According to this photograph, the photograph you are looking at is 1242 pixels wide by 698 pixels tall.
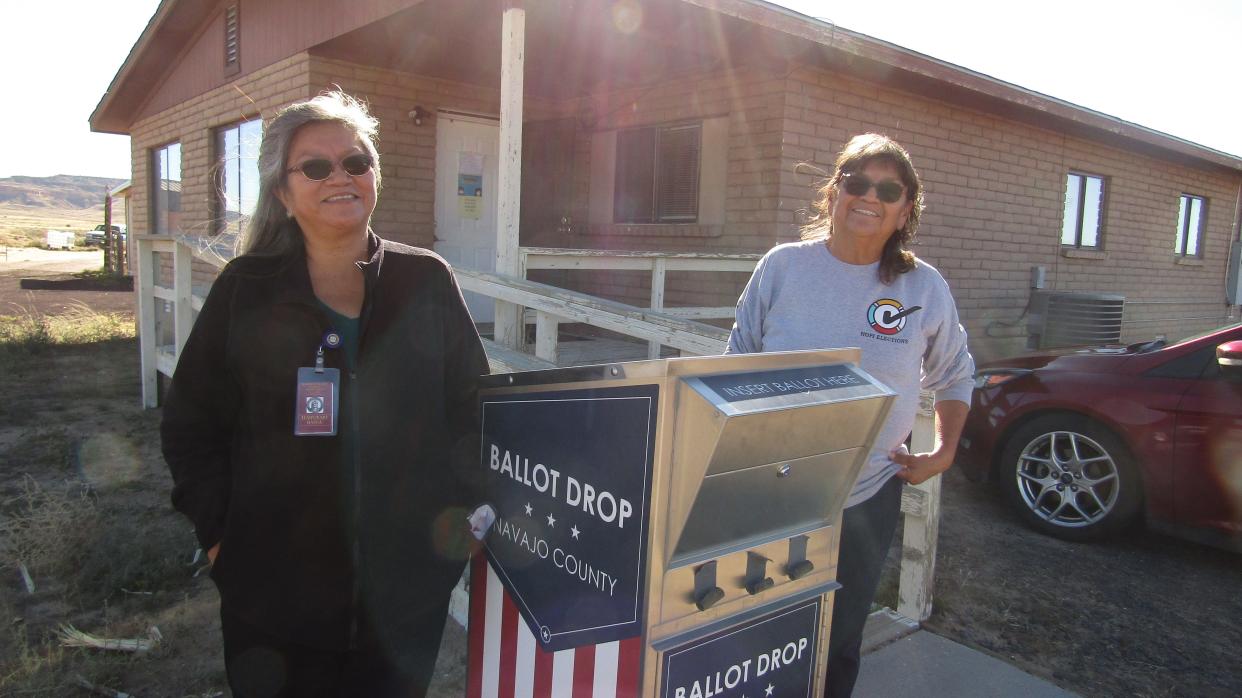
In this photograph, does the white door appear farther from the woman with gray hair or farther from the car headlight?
the woman with gray hair

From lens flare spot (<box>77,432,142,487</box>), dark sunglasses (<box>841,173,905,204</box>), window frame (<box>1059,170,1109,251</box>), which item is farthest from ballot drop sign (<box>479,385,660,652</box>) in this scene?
window frame (<box>1059,170,1109,251</box>)

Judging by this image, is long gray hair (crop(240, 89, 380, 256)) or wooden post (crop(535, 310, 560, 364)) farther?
wooden post (crop(535, 310, 560, 364))

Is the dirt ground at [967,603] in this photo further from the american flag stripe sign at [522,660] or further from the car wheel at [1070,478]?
the american flag stripe sign at [522,660]

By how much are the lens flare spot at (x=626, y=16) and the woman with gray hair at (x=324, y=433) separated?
4.03 metres

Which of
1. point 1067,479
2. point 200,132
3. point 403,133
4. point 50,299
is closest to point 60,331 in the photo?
point 200,132

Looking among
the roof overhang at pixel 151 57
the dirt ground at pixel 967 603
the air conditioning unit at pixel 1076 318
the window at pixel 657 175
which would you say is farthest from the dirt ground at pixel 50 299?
the air conditioning unit at pixel 1076 318

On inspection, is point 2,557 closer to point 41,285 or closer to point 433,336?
point 433,336

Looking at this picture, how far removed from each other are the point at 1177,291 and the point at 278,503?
14.7 m

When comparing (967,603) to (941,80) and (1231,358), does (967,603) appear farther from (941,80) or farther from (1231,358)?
(941,80)

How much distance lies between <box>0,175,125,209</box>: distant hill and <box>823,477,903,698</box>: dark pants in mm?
167044

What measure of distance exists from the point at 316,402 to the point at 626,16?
481cm

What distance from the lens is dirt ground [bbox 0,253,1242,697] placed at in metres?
3.11

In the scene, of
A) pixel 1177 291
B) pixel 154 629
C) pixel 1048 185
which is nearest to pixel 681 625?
pixel 154 629

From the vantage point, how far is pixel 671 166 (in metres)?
7.86
